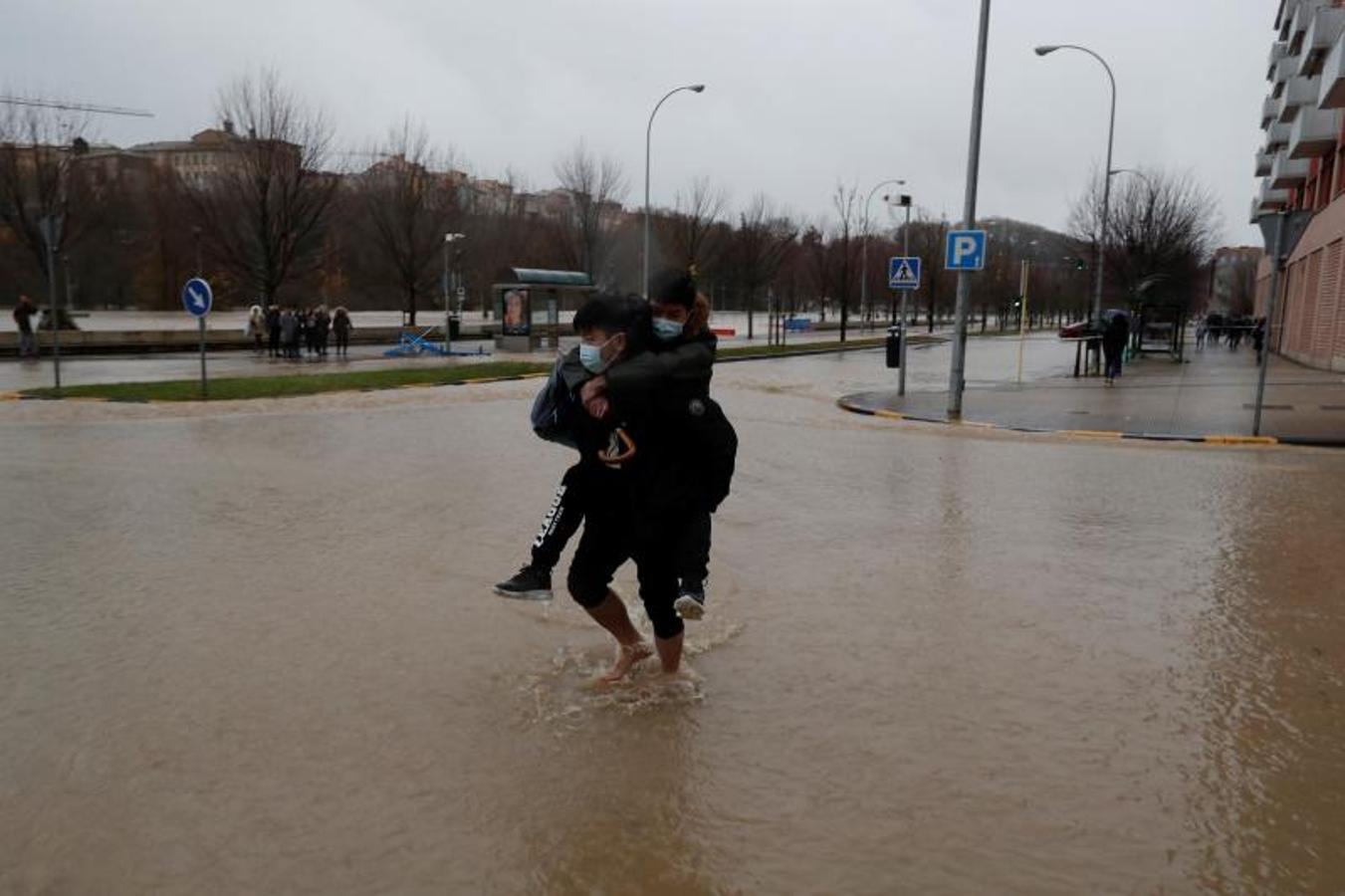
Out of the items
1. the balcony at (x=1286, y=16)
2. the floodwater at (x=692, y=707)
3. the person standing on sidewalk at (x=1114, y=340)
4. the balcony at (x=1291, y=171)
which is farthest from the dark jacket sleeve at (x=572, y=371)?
the balcony at (x=1286, y=16)

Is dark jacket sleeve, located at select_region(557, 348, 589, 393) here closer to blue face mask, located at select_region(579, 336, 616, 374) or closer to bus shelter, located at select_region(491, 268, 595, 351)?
blue face mask, located at select_region(579, 336, 616, 374)

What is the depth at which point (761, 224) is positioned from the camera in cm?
5191

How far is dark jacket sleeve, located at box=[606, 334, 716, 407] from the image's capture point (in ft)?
12.9

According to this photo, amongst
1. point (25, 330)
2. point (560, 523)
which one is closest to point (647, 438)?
point (560, 523)

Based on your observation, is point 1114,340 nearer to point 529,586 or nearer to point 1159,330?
point 1159,330

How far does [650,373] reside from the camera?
3.94m

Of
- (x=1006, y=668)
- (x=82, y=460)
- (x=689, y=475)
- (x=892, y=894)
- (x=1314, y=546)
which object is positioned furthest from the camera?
(x=82, y=460)

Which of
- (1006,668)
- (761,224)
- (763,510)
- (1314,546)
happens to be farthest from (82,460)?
(761,224)

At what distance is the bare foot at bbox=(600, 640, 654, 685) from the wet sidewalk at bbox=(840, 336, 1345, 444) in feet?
38.1

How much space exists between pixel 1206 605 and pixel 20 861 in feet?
19.1

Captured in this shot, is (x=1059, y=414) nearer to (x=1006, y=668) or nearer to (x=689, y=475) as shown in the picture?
(x=1006, y=668)

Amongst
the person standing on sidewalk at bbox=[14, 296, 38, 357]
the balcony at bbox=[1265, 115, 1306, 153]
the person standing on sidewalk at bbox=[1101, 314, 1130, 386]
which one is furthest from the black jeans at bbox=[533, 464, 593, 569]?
the balcony at bbox=[1265, 115, 1306, 153]

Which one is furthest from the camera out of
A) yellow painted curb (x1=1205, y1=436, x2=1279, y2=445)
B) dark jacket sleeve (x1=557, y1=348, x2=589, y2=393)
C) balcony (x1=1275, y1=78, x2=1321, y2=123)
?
balcony (x1=1275, y1=78, x2=1321, y2=123)

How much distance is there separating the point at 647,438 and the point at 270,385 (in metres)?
16.7
